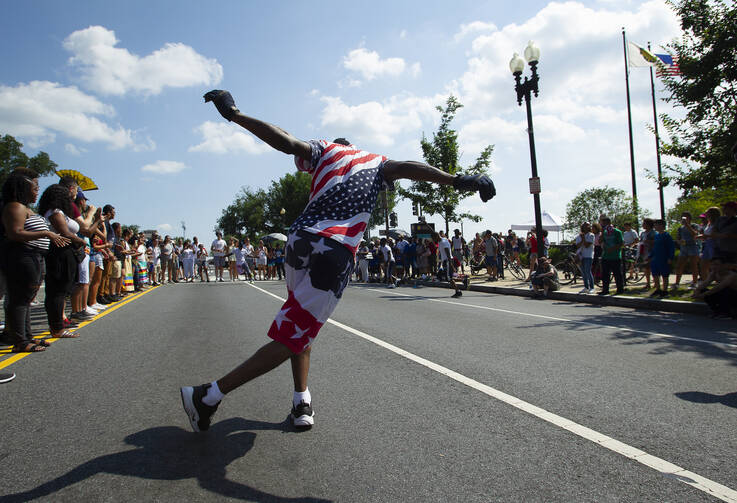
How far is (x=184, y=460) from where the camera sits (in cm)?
250

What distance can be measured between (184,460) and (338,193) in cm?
165

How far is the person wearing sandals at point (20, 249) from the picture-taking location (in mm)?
5070

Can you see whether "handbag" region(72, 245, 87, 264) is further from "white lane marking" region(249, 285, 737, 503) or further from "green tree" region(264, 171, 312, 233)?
"green tree" region(264, 171, 312, 233)

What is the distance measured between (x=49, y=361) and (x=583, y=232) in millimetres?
11741

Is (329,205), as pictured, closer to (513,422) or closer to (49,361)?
(513,422)

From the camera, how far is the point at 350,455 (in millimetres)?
2531

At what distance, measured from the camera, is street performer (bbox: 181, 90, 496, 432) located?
2705mm

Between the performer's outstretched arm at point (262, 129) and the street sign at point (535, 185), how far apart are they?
39.7 ft

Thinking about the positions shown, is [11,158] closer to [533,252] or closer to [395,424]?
[533,252]

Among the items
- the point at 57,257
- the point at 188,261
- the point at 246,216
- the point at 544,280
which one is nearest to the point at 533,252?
the point at 544,280

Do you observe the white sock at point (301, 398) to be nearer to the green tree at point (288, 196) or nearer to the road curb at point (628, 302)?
the road curb at point (628, 302)

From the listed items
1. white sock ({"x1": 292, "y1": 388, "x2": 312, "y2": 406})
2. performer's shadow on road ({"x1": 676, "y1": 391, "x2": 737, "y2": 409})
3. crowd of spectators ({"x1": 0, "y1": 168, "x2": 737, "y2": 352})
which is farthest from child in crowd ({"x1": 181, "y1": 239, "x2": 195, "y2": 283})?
performer's shadow on road ({"x1": 676, "y1": 391, "x2": 737, "y2": 409})

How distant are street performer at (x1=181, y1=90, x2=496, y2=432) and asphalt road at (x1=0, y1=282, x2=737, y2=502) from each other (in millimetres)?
400

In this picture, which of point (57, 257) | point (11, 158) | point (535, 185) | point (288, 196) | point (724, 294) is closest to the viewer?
point (57, 257)
